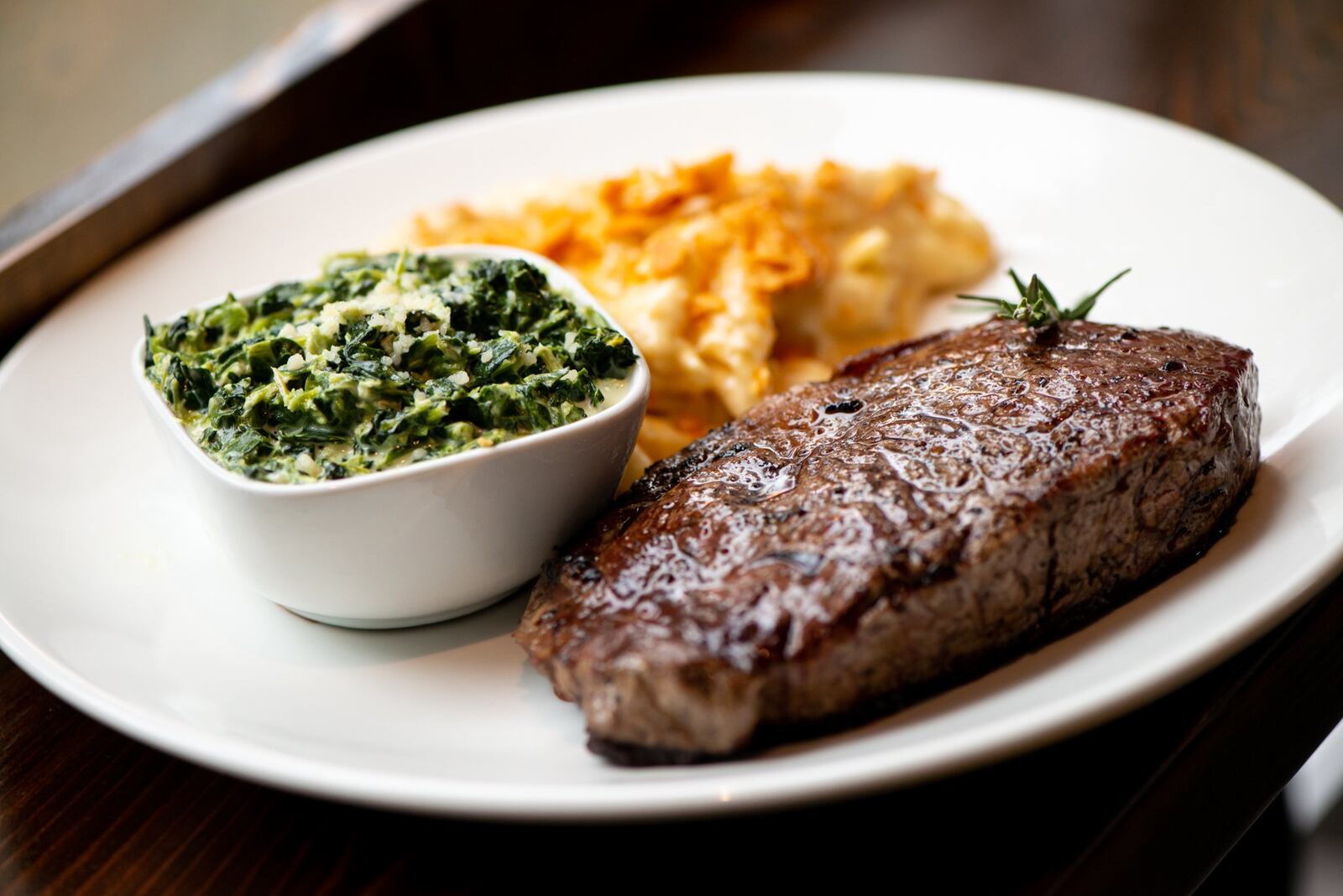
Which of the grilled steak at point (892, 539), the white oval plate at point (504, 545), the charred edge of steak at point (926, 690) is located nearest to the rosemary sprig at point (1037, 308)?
the grilled steak at point (892, 539)

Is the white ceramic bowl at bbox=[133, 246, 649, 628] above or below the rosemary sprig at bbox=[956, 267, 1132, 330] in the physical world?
below

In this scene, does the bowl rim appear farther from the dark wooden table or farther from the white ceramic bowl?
the dark wooden table

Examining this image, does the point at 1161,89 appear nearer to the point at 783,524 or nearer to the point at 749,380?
the point at 749,380

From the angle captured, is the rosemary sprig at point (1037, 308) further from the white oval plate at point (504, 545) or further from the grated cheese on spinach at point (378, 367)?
the grated cheese on spinach at point (378, 367)

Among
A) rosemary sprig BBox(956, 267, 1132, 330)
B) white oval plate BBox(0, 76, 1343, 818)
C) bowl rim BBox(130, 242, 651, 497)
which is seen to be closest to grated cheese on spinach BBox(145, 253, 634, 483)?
bowl rim BBox(130, 242, 651, 497)

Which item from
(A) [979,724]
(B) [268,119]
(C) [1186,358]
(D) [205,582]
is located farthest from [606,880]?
(B) [268,119]

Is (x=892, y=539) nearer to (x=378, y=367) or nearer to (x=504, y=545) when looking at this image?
(x=504, y=545)
